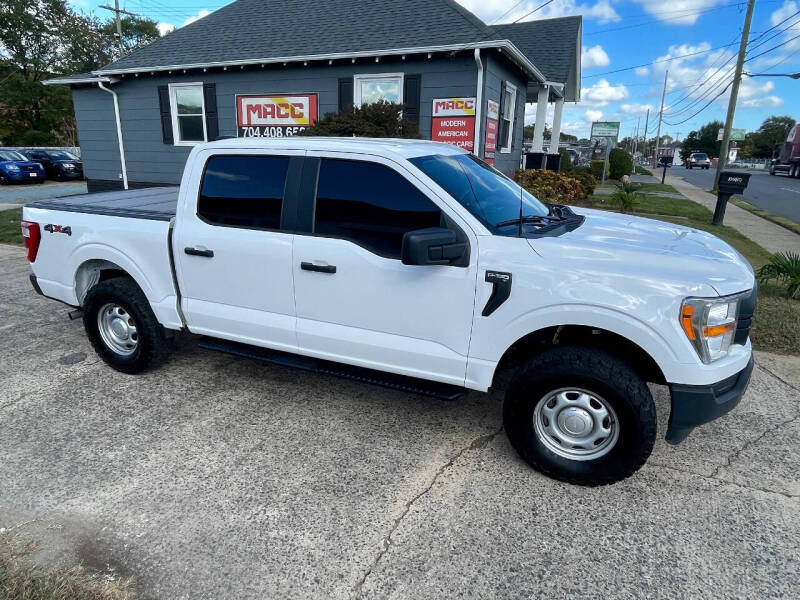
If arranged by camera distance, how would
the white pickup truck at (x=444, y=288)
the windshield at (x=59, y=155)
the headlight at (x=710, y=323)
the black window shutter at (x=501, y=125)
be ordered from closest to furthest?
1. the headlight at (x=710, y=323)
2. the white pickup truck at (x=444, y=288)
3. the black window shutter at (x=501, y=125)
4. the windshield at (x=59, y=155)

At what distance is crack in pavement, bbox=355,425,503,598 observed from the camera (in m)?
2.50

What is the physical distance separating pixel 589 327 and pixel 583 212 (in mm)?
1642

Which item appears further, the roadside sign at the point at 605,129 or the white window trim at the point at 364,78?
the roadside sign at the point at 605,129

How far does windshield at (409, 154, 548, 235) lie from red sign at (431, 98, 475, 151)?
7.56 meters

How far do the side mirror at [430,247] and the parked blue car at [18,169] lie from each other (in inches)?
1033

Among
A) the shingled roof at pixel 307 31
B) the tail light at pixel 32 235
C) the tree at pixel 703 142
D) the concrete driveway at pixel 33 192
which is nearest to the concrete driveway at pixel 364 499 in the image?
the tail light at pixel 32 235

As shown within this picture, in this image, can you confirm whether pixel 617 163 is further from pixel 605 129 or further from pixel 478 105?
pixel 478 105

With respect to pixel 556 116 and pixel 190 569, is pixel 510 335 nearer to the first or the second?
pixel 190 569

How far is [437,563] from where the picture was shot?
2.57 metres

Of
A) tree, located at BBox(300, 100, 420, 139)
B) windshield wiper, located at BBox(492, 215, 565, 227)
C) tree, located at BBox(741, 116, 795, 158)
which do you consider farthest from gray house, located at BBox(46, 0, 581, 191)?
tree, located at BBox(741, 116, 795, 158)

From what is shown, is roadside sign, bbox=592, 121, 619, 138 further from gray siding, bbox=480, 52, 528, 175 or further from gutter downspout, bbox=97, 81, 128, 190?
gutter downspout, bbox=97, 81, 128, 190

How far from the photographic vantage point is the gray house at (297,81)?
1124 cm

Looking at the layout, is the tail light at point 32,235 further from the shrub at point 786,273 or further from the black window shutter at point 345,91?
the black window shutter at point 345,91

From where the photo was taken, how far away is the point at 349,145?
11.7 feet
